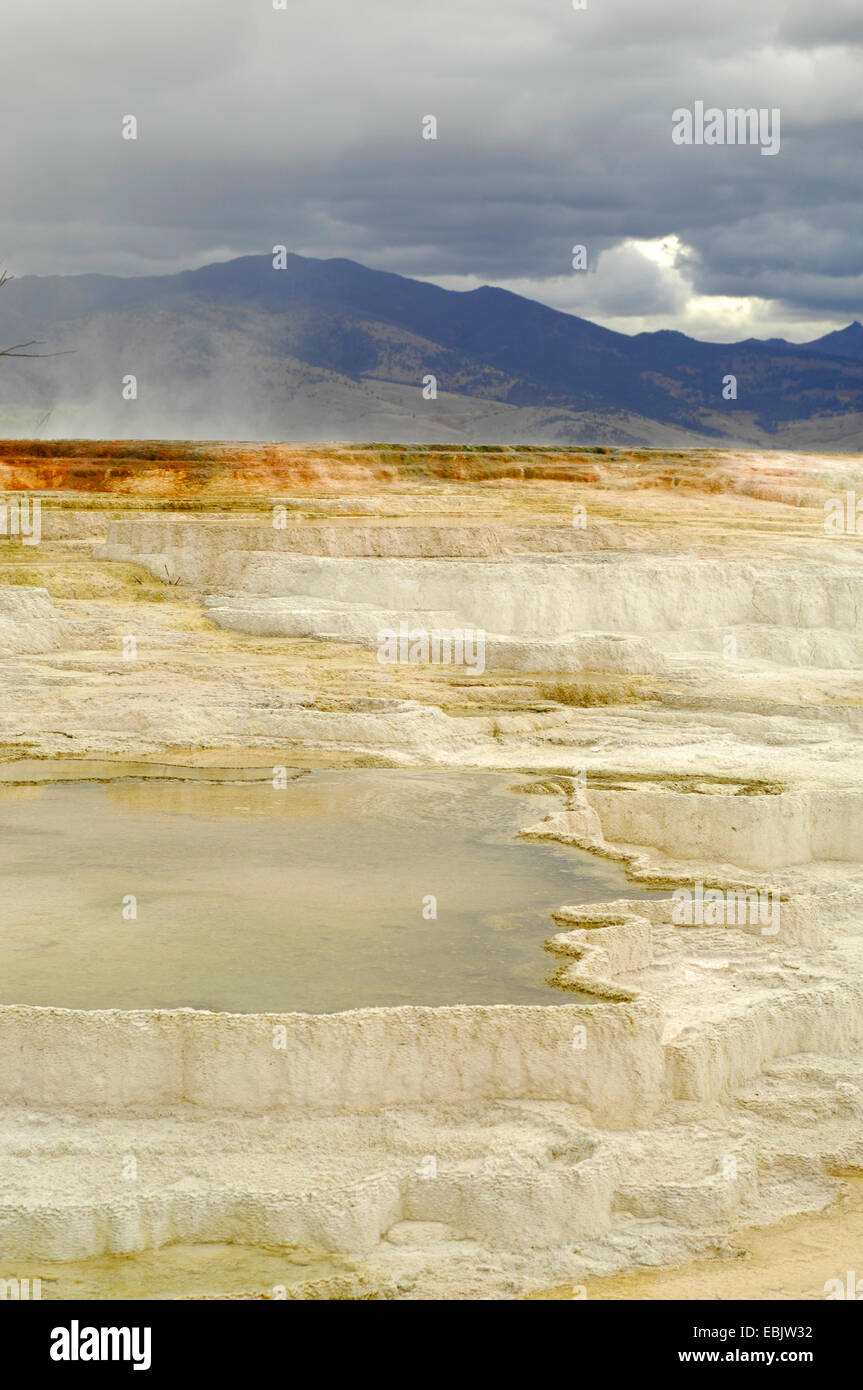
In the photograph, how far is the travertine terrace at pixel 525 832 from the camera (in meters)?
4.95

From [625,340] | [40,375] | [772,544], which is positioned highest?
[625,340]

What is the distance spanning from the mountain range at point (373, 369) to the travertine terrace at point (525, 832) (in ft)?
177

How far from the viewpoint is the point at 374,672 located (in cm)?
1422

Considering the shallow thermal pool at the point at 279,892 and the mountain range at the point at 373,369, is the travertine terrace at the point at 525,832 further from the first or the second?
the mountain range at the point at 373,369

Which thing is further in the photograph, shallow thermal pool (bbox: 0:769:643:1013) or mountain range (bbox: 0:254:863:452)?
mountain range (bbox: 0:254:863:452)

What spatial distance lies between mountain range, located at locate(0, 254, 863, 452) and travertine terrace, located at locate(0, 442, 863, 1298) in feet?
177

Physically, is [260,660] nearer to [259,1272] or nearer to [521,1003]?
[521,1003]

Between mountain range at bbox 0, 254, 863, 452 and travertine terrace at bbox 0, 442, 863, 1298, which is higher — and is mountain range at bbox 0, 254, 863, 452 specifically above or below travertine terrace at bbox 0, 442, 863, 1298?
above

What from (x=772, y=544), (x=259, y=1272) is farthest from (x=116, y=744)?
(x=772, y=544)

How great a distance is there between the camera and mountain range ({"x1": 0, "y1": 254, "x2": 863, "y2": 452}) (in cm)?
9044

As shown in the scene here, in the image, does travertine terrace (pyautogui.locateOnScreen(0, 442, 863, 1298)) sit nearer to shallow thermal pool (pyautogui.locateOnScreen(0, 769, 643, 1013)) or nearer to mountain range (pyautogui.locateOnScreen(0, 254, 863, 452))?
shallow thermal pool (pyautogui.locateOnScreen(0, 769, 643, 1013))

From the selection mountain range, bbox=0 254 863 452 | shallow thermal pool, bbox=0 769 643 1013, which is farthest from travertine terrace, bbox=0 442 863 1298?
mountain range, bbox=0 254 863 452

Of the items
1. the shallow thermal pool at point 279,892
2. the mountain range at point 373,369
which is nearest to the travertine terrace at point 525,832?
the shallow thermal pool at point 279,892

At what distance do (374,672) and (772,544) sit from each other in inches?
301
